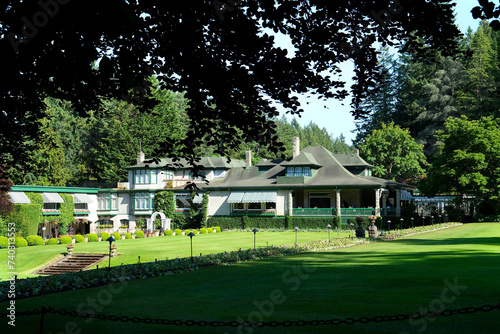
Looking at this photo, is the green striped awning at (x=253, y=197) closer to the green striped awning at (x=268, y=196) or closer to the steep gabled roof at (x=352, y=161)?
the green striped awning at (x=268, y=196)

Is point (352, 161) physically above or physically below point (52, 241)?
above

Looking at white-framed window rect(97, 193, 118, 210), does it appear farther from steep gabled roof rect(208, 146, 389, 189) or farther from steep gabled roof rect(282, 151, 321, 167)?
steep gabled roof rect(282, 151, 321, 167)

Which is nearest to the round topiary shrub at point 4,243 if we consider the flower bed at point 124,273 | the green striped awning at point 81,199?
the green striped awning at point 81,199

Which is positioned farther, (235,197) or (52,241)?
(235,197)

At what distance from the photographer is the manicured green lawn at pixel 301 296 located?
26.8 feet

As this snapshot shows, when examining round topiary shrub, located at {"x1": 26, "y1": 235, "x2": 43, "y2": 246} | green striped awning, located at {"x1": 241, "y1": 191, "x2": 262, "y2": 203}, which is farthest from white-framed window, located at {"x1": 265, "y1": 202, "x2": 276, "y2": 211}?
round topiary shrub, located at {"x1": 26, "y1": 235, "x2": 43, "y2": 246}

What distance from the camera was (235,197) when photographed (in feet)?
161

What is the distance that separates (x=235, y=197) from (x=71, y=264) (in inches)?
902

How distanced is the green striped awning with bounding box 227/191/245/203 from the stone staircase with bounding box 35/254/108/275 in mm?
20797

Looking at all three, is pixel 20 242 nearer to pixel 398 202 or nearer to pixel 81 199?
pixel 81 199

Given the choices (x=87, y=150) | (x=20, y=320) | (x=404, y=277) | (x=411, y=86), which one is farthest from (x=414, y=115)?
(x=20, y=320)

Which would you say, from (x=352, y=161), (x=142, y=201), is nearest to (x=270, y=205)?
(x=352, y=161)

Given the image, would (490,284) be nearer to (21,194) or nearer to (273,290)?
(273,290)

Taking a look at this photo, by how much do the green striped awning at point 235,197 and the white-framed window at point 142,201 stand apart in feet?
34.2
